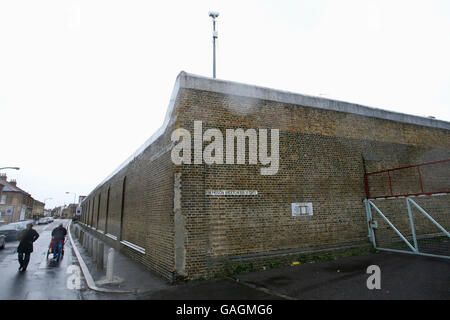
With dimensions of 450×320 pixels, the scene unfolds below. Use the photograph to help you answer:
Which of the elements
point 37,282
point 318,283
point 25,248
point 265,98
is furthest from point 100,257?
point 265,98

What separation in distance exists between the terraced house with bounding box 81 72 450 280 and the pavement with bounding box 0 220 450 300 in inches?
27.7

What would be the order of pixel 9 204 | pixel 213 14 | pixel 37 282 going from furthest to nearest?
pixel 9 204, pixel 213 14, pixel 37 282

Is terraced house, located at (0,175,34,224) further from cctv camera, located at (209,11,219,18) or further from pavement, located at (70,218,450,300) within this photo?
pavement, located at (70,218,450,300)

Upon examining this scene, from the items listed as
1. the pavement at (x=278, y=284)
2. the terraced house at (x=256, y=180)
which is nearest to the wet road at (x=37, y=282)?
the pavement at (x=278, y=284)

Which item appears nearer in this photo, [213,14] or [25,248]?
[25,248]

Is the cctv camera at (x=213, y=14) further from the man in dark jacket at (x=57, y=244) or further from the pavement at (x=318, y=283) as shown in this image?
the man in dark jacket at (x=57, y=244)

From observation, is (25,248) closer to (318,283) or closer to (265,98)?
(318,283)

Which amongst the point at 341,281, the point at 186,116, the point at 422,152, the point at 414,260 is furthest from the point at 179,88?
the point at 422,152

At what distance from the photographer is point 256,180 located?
8.77 meters

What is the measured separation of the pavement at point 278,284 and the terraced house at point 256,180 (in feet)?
2.31

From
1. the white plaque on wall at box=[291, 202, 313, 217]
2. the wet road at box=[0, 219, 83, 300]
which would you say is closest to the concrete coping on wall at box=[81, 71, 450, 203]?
the white plaque on wall at box=[291, 202, 313, 217]

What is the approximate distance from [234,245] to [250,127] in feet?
13.0

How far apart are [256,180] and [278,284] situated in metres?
3.31
